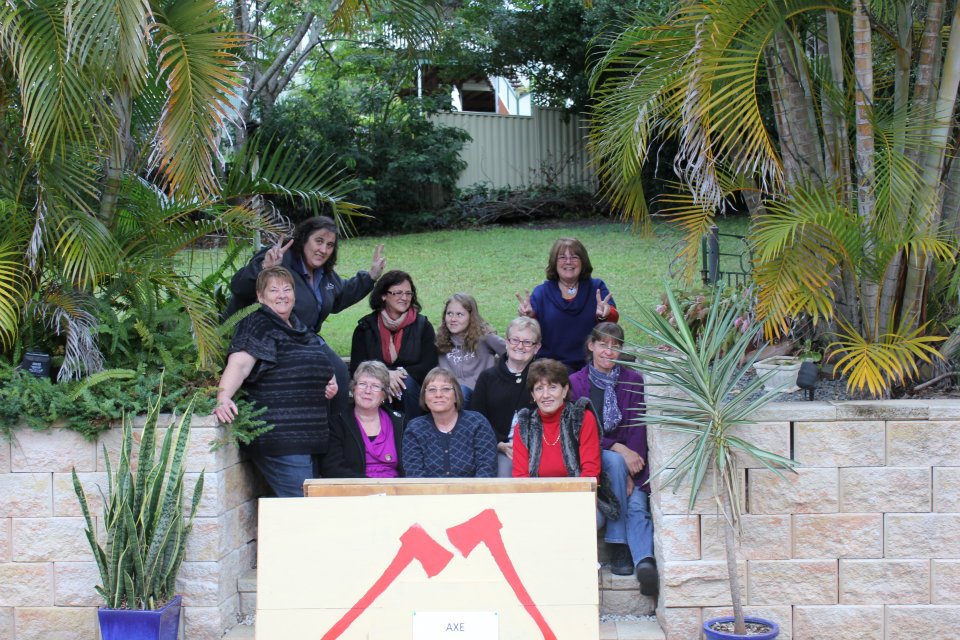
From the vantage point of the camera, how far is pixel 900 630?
16.1 feet

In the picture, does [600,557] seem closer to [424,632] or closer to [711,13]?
[424,632]

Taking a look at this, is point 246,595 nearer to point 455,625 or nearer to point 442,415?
point 442,415

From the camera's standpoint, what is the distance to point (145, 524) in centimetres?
475

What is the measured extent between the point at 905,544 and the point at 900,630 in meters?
0.40

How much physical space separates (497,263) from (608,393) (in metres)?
7.52

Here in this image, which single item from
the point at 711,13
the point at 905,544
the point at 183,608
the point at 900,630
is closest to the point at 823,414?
the point at 905,544

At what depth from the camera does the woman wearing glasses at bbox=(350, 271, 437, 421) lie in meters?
6.18

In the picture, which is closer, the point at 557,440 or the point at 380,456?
the point at 557,440

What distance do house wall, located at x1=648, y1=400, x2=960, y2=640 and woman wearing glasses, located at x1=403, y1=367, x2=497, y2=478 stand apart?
90cm

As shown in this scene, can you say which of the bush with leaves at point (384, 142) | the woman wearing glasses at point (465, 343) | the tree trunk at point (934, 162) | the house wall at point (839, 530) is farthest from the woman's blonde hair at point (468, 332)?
the bush with leaves at point (384, 142)

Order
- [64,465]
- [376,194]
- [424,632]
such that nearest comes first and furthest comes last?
[424,632] → [64,465] → [376,194]

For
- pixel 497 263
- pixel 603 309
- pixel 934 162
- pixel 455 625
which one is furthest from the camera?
pixel 497 263

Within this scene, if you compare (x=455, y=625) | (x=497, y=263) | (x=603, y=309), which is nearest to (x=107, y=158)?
(x=603, y=309)

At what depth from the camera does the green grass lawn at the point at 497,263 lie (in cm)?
1062
